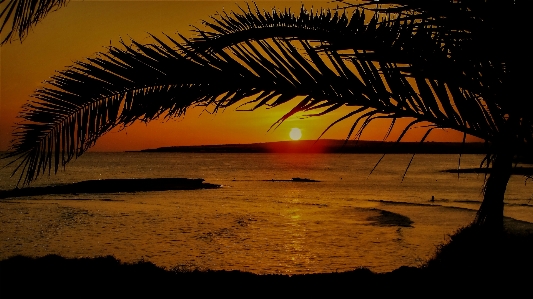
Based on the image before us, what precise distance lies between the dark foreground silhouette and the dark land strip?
115 feet

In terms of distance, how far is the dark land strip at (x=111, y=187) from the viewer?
42594 millimetres

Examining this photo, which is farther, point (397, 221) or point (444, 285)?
point (397, 221)

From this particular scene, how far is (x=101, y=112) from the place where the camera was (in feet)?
9.84

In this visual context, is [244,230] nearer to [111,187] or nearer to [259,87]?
[259,87]

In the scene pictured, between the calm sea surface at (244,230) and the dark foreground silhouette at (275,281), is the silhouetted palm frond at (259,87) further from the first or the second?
the calm sea surface at (244,230)

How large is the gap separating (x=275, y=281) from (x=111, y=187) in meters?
44.6

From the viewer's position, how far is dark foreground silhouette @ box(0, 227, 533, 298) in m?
6.68

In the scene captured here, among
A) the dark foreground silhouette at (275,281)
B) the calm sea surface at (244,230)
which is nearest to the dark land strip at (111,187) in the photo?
the calm sea surface at (244,230)

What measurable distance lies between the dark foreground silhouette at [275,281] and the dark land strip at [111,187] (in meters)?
35.0

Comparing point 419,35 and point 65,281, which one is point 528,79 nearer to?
point 419,35

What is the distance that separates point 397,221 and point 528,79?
23899 millimetres

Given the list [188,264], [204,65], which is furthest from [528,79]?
[188,264]

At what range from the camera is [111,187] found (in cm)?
5000

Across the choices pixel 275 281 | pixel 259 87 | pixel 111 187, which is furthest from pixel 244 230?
pixel 111 187
